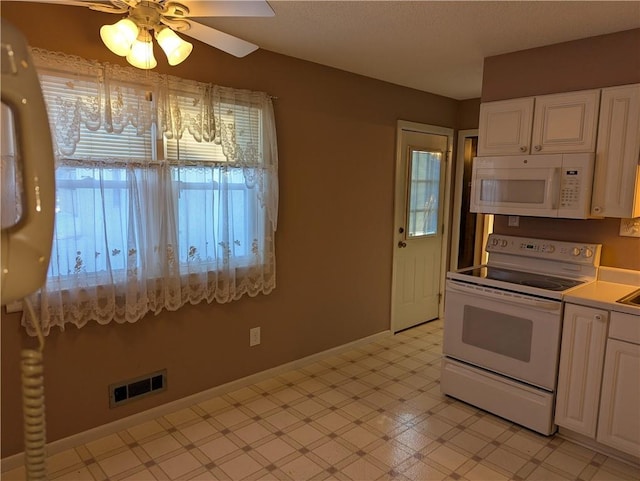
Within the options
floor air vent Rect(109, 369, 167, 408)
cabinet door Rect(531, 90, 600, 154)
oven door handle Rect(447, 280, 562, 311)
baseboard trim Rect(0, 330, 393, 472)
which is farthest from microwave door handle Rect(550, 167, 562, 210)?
floor air vent Rect(109, 369, 167, 408)

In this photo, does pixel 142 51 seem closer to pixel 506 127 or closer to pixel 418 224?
pixel 506 127

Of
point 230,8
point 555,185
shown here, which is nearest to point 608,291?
point 555,185

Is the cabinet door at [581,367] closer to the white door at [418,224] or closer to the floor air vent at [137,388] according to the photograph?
the white door at [418,224]

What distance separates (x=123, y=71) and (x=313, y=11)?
3.44 ft

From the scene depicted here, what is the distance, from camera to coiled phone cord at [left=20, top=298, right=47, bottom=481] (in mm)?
1046

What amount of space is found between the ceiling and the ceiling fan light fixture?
72cm

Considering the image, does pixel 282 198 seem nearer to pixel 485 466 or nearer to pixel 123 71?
pixel 123 71

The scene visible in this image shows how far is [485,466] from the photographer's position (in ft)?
7.56

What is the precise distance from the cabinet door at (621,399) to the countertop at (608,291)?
0.19m

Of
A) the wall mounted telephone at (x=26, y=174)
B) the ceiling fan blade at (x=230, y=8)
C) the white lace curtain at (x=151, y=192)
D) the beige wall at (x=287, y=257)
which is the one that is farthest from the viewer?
the beige wall at (x=287, y=257)

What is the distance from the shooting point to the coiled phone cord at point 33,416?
1.05 m

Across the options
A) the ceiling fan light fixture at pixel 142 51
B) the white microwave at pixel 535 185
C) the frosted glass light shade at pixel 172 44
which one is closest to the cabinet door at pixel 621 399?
the white microwave at pixel 535 185

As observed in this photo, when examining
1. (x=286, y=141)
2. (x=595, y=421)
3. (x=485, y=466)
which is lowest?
(x=485, y=466)

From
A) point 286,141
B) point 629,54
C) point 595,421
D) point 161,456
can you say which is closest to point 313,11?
point 286,141
